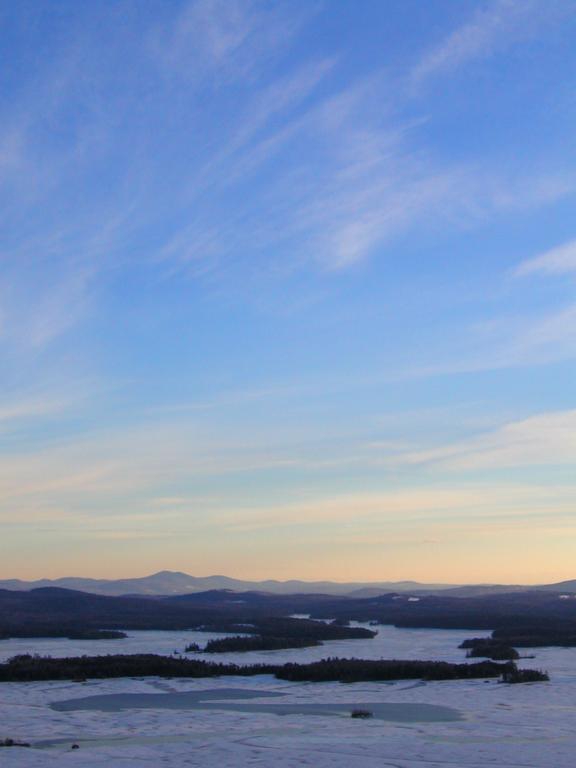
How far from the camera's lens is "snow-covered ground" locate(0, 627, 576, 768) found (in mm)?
14148

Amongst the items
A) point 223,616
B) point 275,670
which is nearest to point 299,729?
point 275,670

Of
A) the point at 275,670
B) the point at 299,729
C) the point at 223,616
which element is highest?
the point at 223,616

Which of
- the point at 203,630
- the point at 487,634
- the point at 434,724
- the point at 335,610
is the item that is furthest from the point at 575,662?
the point at 335,610

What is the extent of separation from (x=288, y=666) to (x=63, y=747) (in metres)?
12.9

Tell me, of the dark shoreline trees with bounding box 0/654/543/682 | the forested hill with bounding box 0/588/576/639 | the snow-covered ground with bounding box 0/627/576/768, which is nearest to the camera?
the snow-covered ground with bounding box 0/627/576/768

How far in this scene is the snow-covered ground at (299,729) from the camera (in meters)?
14.1

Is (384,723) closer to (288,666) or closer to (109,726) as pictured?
(109,726)

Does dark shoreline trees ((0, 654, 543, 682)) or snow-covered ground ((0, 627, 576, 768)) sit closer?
snow-covered ground ((0, 627, 576, 768))

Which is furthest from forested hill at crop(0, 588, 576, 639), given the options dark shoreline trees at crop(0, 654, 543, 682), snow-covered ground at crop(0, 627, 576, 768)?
snow-covered ground at crop(0, 627, 576, 768)

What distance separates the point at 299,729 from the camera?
17.4 meters

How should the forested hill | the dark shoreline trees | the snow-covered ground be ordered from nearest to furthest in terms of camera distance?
the snow-covered ground, the dark shoreline trees, the forested hill

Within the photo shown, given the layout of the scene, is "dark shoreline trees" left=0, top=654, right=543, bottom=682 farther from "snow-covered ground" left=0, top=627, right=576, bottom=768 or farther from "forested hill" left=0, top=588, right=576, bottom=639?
"forested hill" left=0, top=588, right=576, bottom=639

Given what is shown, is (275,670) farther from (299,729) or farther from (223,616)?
(223,616)

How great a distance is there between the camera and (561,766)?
1339 centimetres
